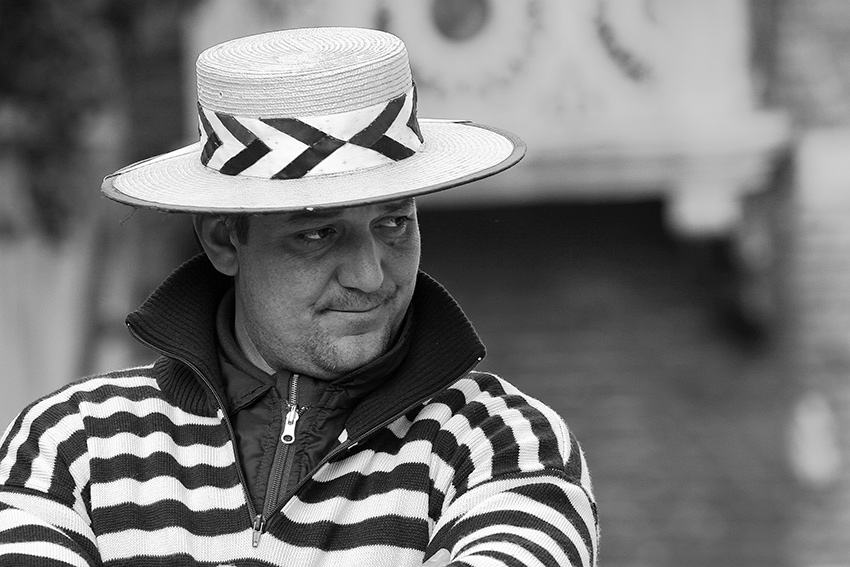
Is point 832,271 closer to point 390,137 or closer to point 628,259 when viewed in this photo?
point 628,259

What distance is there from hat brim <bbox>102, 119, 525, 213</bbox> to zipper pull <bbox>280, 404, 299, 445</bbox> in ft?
1.07

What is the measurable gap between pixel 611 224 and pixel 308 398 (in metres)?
3.26

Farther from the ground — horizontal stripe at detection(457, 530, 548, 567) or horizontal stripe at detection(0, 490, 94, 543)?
horizontal stripe at detection(457, 530, 548, 567)

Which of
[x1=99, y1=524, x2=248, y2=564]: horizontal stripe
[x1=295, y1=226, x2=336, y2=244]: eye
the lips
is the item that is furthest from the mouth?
[x1=99, y1=524, x2=248, y2=564]: horizontal stripe

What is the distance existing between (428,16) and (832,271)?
149 cm

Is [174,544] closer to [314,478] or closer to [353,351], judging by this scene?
[314,478]

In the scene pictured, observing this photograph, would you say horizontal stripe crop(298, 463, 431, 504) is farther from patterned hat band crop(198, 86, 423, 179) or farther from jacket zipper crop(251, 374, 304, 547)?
patterned hat band crop(198, 86, 423, 179)

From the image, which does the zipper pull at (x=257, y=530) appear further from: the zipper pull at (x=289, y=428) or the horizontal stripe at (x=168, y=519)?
the zipper pull at (x=289, y=428)

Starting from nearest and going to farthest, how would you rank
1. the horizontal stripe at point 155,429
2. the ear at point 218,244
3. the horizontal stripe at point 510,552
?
the horizontal stripe at point 510,552 < the horizontal stripe at point 155,429 < the ear at point 218,244

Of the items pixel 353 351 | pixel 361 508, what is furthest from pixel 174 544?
pixel 353 351

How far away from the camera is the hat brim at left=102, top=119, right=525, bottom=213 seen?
2281 mm

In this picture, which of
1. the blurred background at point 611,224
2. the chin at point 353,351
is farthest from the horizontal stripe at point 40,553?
the blurred background at point 611,224

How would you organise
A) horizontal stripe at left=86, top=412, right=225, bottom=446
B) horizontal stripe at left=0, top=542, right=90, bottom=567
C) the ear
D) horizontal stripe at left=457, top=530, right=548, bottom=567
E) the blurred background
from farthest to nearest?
the blurred background, the ear, horizontal stripe at left=86, top=412, right=225, bottom=446, horizontal stripe at left=0, top=542, right=90, bottom=567, horizontal stripe at left=457, top=530, right=548, bottom=567

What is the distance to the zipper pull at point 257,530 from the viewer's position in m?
2.35
